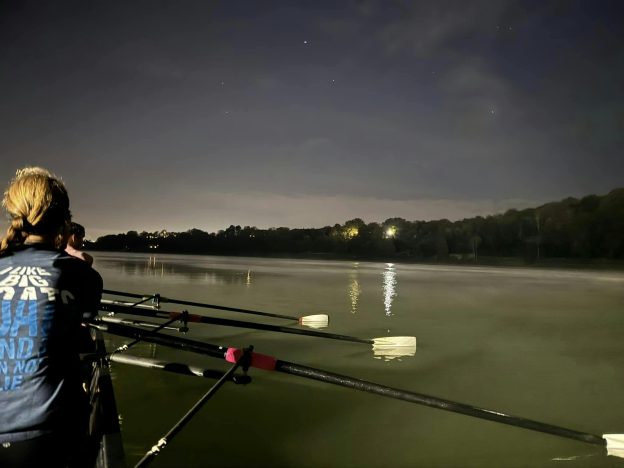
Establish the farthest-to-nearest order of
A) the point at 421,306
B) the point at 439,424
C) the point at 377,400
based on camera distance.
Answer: the point at 421,306 < the point at 377,400 < the point at 439,424

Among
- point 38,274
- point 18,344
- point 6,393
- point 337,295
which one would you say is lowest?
point 337,295

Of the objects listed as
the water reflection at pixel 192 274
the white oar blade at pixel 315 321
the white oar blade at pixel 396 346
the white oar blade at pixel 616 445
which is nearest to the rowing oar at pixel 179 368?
the white oar blade at pixel 616 445

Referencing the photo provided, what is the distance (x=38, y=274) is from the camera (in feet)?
5.78

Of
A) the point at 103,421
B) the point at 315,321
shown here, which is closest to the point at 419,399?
the point at 103,421

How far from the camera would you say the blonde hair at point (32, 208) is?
1899mm

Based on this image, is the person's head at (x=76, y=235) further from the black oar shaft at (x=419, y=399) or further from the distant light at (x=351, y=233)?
the distant light at (x=351, y=233)

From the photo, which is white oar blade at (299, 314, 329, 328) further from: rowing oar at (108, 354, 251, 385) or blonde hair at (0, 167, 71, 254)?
blonde hair at (0, 167, 71, 254)

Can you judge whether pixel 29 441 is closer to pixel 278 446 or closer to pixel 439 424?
pixel 278 446

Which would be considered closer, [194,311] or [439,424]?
[439,424]

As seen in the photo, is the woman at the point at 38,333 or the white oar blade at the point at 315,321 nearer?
the woman at the point at 38,333

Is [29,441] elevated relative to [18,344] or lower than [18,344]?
lower

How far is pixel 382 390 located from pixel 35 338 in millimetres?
2892

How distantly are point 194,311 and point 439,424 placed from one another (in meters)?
9.63

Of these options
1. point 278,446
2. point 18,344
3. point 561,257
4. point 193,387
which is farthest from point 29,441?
point 561,257
